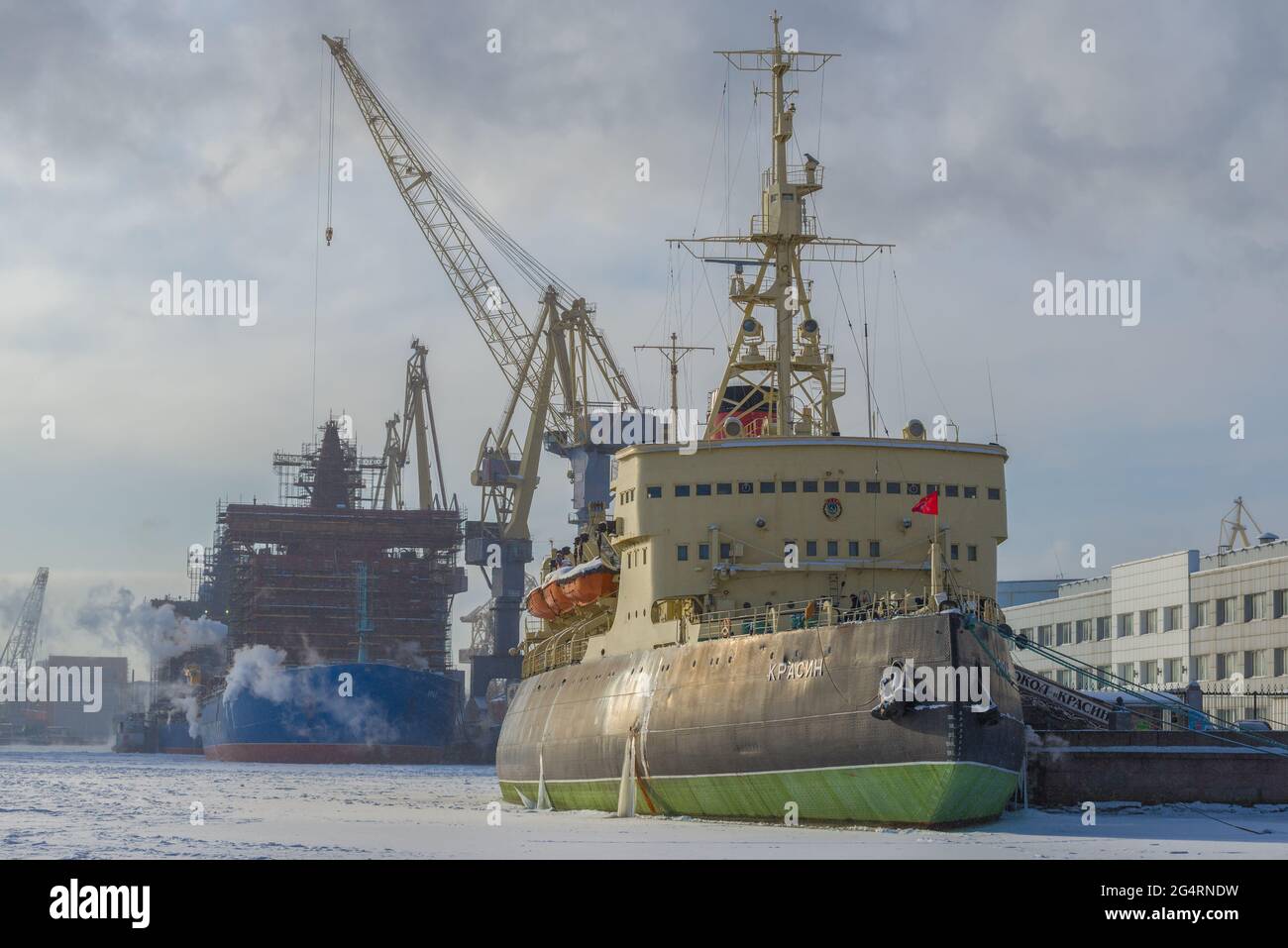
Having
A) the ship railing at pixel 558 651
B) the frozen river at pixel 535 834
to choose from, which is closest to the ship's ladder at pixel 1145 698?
the frozen river at pixel 535 834

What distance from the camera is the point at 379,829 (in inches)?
1670

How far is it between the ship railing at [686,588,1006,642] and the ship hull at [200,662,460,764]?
99.5 m

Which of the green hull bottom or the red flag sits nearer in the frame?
the green hull bottom

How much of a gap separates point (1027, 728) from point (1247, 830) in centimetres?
839

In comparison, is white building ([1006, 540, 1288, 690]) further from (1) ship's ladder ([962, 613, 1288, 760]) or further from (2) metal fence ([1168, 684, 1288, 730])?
(1) ship's ladder ([962, 613, 1288, 760])

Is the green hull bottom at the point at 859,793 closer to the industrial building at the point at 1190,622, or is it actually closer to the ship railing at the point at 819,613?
the ship railing at the point at 819,613

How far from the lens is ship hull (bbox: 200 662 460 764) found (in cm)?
14125

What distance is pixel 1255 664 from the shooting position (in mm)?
76688

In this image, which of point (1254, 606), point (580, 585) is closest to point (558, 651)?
point (580, 585)

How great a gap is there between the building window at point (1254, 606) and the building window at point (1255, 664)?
145cm

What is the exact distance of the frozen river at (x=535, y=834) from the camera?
33469mm

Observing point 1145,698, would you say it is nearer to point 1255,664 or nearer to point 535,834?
point 1255,664

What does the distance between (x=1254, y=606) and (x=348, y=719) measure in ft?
273

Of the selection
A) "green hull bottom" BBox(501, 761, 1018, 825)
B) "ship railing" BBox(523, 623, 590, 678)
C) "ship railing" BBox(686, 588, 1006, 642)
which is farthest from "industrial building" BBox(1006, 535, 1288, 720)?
"green hull bottom" BBox(501, 761, 1018, 825)
